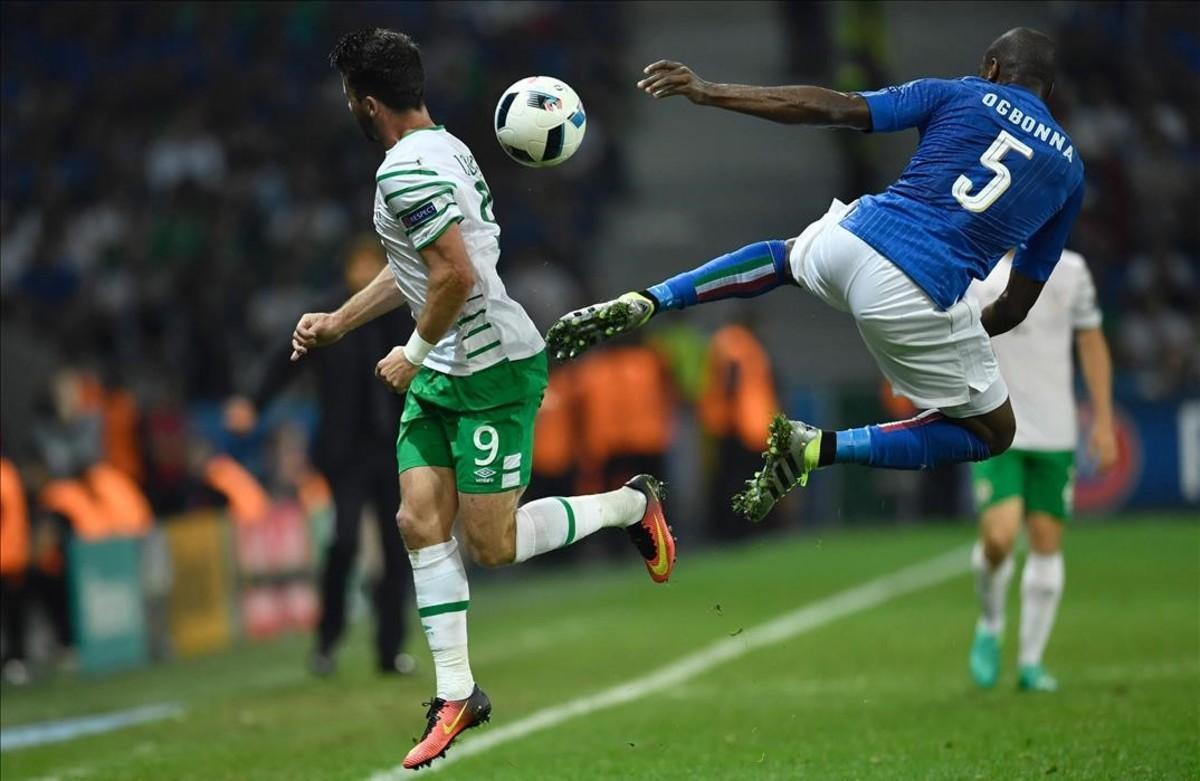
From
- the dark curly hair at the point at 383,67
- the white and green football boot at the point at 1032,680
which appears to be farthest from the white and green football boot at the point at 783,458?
the white and green football boot at the point at 1032,680

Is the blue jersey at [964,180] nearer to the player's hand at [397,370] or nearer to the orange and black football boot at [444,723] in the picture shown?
the player's hand at [397,370]

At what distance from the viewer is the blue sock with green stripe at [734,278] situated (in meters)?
7.75

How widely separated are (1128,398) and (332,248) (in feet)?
33.8

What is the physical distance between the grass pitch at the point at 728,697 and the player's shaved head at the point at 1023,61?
2.38 metres

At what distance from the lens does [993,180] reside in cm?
728

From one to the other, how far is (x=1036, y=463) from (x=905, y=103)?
11.5ft

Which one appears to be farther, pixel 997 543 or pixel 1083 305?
pixel 1083 305

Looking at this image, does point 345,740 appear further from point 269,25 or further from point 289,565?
point 269,25

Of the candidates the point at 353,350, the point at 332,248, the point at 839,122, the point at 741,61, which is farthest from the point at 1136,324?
the point at 839,122

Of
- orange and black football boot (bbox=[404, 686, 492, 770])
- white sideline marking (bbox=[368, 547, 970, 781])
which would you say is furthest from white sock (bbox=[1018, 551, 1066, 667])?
orange and black football boot (bbox=[404, 686, 492, 770])

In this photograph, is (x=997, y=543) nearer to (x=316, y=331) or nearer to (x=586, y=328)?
(x=586, y=328)

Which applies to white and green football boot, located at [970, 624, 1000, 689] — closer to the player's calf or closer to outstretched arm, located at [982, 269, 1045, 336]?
outstretched arm, located at [982, 269, 1045, 336]

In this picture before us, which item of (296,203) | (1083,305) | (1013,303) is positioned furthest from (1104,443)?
(296,203)

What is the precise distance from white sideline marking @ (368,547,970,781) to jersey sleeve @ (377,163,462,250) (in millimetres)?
2487
